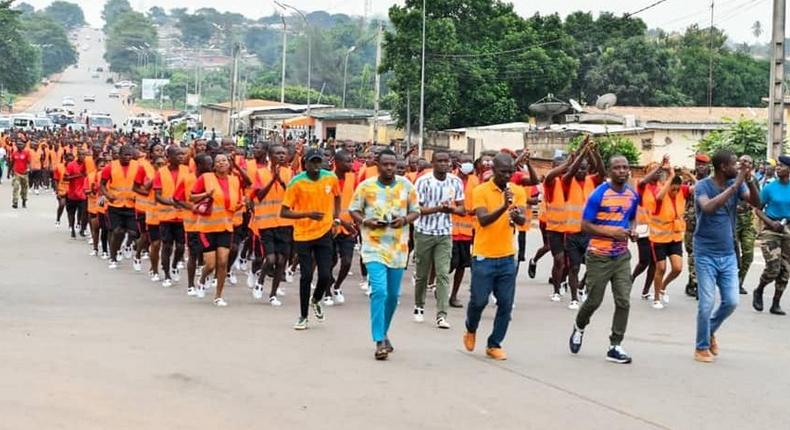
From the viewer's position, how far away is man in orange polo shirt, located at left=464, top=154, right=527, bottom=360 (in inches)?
405

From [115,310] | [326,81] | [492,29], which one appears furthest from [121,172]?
[326,81]

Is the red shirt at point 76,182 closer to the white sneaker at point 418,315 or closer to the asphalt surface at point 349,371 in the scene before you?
the asphalt surface at point 349,371

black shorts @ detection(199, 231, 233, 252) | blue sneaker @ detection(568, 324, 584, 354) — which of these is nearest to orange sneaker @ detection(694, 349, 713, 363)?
blue sneaker @ detection(568, 324, 584, 354)

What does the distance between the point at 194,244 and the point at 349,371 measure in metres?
4.99

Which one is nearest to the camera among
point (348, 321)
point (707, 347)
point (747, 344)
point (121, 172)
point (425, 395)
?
point (425, 395)

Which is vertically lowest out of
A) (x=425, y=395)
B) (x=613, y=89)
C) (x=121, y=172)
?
(x=425, y=395)

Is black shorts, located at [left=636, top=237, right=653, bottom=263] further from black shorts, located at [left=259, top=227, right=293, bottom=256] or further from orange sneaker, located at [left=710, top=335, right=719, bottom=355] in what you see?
black shorts, located at [left=259, top=227, right=293, bottom=256]

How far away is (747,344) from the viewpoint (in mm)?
11703

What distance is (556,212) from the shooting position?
14.4 meters

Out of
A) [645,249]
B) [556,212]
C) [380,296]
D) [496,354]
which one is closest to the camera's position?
[380,296]

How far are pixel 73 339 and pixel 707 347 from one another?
5.43 metres

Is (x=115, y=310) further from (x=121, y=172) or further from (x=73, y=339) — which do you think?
(x=121, y=172)

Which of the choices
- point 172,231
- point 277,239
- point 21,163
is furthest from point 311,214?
point 21,163

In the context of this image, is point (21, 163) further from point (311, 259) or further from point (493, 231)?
point (493, 231)
